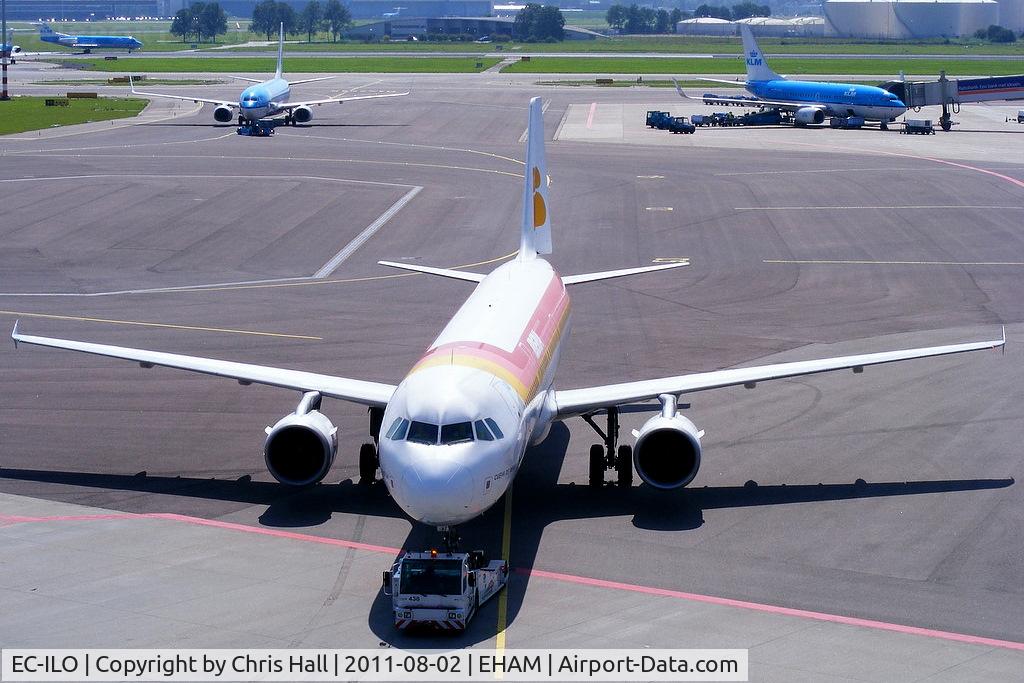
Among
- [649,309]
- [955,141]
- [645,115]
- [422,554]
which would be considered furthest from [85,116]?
[422,554]

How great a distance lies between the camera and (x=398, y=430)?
21.0 m

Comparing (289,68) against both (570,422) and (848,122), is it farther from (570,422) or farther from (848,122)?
(570,422)

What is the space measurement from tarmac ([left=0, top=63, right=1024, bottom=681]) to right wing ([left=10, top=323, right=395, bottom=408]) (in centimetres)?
223

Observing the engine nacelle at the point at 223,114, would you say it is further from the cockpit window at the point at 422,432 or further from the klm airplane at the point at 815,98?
the cockpit window at the point at 422,432

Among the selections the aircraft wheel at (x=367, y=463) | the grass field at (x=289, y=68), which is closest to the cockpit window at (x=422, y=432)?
the aircraft wheel at (x=367, y=463)

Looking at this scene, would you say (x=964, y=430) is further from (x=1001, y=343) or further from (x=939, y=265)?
(x=939, y=265)

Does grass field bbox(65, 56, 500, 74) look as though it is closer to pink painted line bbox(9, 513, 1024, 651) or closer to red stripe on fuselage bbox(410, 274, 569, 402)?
red stripe on fuselage bbox(410, 274, 569, 402)

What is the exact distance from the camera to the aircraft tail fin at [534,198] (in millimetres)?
33312

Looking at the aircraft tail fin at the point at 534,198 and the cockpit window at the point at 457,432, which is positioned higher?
the aircraft tail fin at the point at 534,198

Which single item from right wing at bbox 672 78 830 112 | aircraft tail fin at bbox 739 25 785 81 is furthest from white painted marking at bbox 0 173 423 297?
aircraft tail fin at bbox 739 25 785 81

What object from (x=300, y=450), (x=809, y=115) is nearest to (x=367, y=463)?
(x=300, y=450)

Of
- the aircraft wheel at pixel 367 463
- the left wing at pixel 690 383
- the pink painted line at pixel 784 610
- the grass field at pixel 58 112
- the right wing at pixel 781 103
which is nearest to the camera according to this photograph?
the pink painted line at pixel 784 610

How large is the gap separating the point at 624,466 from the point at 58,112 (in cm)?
10281

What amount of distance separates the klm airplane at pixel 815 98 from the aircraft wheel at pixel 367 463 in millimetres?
89205
